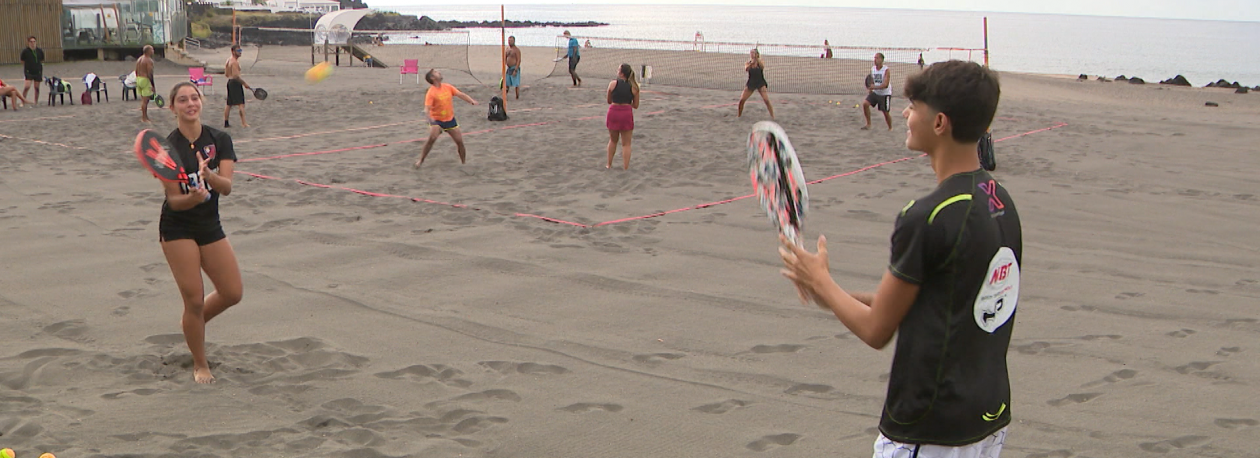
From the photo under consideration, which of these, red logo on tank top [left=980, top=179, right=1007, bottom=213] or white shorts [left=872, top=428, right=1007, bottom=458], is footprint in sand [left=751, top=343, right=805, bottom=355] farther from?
red logo on tank top [left=980, top=179, right=1007, bottom=213]

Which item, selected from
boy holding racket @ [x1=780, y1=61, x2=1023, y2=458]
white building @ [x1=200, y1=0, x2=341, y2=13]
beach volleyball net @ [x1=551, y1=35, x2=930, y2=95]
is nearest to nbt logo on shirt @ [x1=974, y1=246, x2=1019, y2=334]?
boy holding racket @ [x1=780, y1=61, x2=1023, y2=458]

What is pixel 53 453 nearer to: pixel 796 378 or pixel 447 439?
pixel 447 439

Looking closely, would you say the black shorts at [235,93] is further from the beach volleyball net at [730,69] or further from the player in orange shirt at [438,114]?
the beach volleyball net at [730,69]

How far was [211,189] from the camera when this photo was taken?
4691mm

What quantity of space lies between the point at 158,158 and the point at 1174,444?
184 inches

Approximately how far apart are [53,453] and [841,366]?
3.71 metres

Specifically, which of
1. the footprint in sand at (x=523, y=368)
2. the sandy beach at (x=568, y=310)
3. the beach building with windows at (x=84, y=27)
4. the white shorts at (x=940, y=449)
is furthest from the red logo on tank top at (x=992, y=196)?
the beach building with windows at (x=84, y=27)

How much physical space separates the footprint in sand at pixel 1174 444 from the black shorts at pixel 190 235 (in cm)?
437

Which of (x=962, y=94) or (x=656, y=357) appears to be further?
(x=656, y=357)

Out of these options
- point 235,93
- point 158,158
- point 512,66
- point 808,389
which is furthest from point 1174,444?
point 512,66

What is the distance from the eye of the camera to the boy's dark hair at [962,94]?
209 cm

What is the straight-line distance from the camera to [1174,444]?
4.29 meters

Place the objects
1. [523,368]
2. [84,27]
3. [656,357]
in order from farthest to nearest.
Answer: [84,27]
[656,357]
[523,368]

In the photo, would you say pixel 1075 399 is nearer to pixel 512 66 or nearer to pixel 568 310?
pixel 568 310
